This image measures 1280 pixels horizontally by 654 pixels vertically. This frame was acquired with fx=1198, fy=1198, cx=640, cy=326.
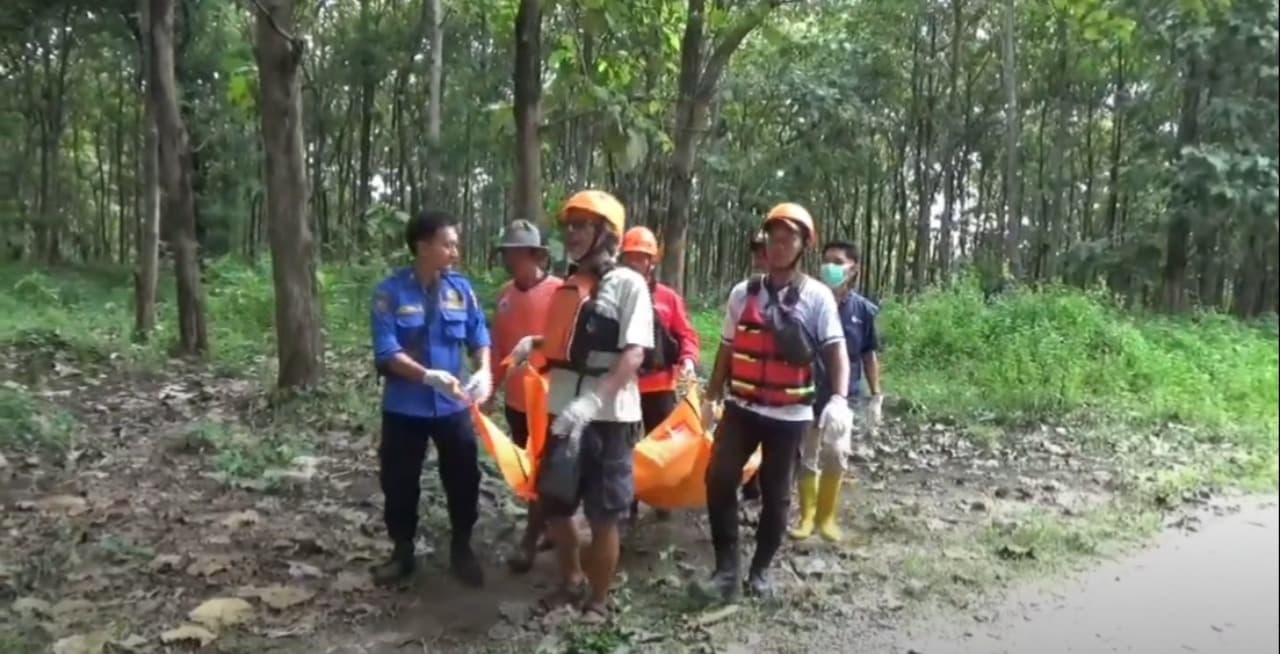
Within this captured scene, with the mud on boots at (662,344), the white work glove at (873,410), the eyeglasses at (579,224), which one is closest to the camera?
the eyeglasses at (579,224)

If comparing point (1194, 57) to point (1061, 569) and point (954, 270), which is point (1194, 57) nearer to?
point (1061, 569)

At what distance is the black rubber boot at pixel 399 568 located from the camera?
425cm

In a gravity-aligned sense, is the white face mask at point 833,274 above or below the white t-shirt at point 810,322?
above

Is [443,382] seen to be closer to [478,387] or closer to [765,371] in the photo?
[478,387]

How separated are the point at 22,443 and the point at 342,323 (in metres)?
4.37

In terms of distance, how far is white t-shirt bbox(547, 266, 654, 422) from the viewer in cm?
370

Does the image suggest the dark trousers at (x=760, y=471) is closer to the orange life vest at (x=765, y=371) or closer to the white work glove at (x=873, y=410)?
the orange life vest at (x=765, y=371)

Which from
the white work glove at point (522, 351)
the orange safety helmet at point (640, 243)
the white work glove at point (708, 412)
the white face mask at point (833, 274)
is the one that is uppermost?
the orange safety helmet at point (640, 243)

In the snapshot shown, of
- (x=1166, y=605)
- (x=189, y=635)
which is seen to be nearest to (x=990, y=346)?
(x=1166, y=605)

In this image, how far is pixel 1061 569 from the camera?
4.34 m

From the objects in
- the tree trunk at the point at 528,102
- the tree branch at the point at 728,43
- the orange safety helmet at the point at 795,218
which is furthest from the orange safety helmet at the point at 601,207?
the tree branch at the point at 728,43

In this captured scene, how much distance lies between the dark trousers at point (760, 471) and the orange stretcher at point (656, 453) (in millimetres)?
183

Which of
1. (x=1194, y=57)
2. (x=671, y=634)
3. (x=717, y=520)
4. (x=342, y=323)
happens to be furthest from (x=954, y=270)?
(x=342, y=323)

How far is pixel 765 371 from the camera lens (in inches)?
156
